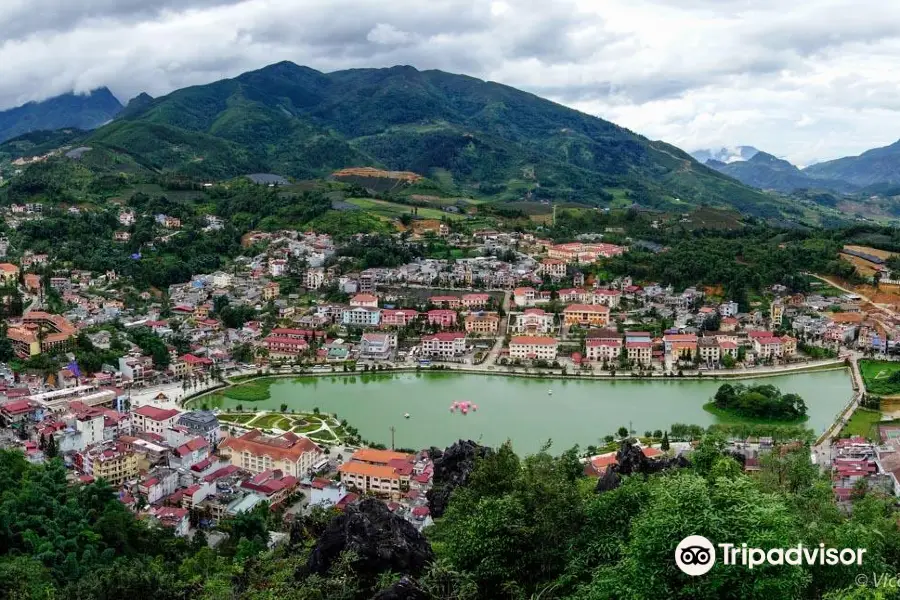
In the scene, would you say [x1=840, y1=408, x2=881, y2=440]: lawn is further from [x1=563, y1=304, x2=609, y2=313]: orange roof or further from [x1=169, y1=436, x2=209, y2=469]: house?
[x1=169, y1=436, x2=209, y2=469]: house

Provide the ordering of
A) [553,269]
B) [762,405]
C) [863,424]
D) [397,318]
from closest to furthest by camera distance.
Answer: [863,424] → [762,405] → [397,318] → [553,269]

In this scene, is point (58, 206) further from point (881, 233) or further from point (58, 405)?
point (881, 233)

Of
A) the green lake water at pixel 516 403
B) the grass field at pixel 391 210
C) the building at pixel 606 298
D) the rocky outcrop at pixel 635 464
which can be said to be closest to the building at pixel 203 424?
the green lake water at pixel 516 403

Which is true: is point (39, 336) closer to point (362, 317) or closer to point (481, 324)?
point (362, 317)

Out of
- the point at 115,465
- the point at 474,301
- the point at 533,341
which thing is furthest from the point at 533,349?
the point at 115,465

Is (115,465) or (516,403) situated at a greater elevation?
(115,465)

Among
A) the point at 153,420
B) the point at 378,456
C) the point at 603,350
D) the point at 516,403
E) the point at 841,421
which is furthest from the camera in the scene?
the point at 603,350

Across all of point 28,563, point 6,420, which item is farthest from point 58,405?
point 28,563

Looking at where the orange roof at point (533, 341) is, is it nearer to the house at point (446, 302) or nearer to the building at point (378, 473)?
the house at point (446, 302)
